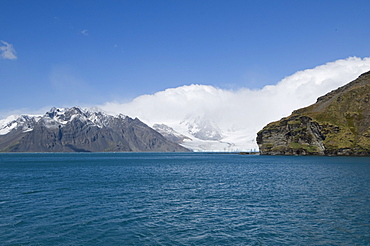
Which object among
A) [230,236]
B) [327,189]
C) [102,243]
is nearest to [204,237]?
[230,236]

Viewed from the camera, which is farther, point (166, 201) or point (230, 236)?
point (166, 201)

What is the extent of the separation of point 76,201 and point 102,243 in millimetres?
22237

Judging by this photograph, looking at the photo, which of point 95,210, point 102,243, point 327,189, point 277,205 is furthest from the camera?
point 327,189

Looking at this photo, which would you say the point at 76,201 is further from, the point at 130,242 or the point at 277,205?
the point at 277,205

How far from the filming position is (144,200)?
4853 cm

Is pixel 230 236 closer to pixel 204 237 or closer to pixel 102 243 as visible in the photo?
pixel 204 237

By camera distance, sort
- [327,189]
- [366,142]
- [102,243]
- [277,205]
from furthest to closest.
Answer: [366,142], [327,189], [277,205], [102,243]

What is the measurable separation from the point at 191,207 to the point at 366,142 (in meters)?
191

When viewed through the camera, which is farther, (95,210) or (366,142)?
(366,142)

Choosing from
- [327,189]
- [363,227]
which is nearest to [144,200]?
[363,227]

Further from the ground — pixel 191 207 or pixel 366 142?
pixel 366 142

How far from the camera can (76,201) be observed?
48094 millimetres

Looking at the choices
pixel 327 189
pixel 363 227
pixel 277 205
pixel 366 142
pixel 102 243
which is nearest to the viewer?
pixel 102 243

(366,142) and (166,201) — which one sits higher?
(366,142)
